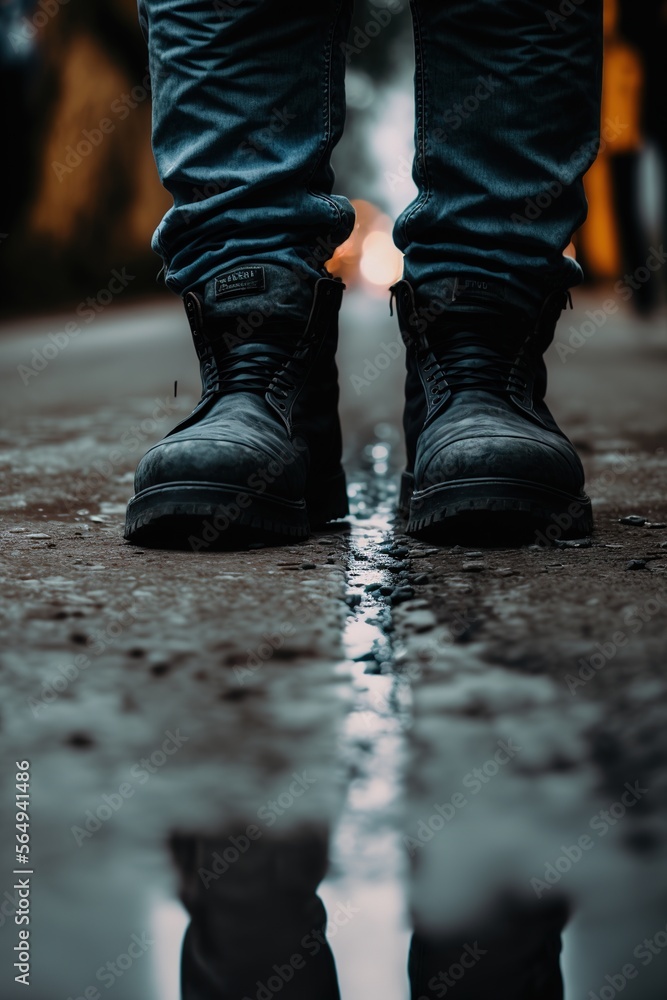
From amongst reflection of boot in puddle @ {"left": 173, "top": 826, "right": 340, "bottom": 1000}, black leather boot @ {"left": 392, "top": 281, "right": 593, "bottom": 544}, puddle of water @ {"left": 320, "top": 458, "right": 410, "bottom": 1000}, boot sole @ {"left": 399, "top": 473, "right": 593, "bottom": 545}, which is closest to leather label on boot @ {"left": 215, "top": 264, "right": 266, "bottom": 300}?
black leather boot @ {"left": 392, "top": 281, "right": 593, "bottom": 544}

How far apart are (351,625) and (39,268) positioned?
21.7 ft

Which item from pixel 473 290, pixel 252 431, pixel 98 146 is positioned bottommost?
pixel 252 431

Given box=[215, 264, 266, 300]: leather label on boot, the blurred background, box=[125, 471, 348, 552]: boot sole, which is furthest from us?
the blurred background

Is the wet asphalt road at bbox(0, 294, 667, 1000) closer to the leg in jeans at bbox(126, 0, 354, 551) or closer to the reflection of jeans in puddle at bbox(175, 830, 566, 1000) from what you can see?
the reflection of jeans in puddle at bbox(175, 830, 566, 1000)

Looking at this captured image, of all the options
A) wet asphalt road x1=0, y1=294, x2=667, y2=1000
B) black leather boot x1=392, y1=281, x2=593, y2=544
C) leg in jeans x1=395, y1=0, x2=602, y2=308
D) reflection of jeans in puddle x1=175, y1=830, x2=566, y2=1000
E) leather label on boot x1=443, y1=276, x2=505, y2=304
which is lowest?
reflection of jeans in puddle x1=175, y1=830, x2=566, y2=1000

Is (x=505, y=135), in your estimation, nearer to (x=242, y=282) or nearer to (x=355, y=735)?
(x=242, y=282)

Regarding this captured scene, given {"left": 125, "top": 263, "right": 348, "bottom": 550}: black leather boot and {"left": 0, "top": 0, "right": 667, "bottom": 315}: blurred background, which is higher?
{"left": 0, "top": 0, "right": 667, "bottom": 315}: blurred background

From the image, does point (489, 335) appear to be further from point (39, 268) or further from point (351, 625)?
point (39, 268)

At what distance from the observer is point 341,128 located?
117 centimetres

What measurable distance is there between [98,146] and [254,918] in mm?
7866

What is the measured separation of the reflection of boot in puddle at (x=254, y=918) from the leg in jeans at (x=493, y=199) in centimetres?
64

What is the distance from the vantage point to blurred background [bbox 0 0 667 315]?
583cm

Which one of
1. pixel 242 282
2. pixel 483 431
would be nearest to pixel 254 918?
pixel 483 431

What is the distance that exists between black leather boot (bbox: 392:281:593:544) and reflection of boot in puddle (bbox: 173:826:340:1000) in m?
0.51
